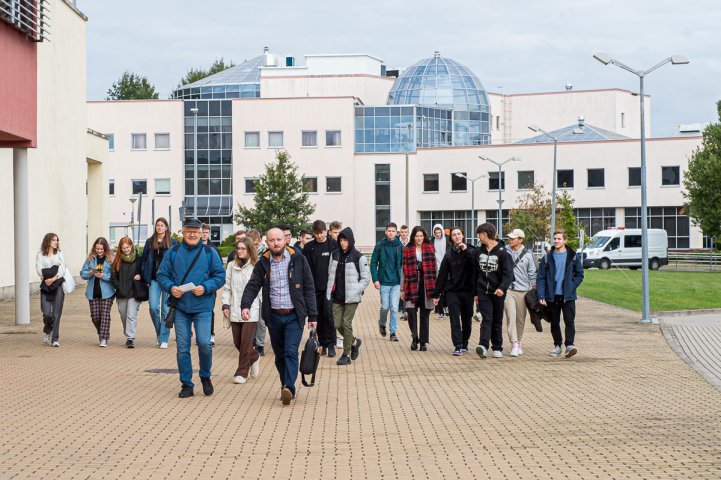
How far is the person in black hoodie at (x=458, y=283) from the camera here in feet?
55.5

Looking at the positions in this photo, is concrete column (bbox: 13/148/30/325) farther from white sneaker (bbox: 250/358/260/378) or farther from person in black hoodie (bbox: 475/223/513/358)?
person in black hoodie (bbox: 475/223/513/358)

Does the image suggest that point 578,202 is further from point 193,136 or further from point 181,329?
point 181,329

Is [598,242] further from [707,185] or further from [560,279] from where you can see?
[560,279]

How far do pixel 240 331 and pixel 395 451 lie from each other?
4.99 m

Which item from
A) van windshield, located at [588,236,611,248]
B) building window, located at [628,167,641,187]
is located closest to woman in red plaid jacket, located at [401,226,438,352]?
van windshield, located at [588,236,611,248]

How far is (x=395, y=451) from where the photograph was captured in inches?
360

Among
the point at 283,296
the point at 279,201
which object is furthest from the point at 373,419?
the point at 279,201

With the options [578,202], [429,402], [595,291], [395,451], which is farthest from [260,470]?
[578,202]

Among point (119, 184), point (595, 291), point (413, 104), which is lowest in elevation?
point (595, 291)

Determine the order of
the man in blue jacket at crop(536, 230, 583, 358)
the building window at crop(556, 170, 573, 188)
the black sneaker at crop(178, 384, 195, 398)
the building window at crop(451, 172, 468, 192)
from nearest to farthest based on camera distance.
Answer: the black sneaker at crop(178, 384, 195, 398) < the man in blue jacket at crop(536, 230, 583, 358) < the building window at crop(556, 170, 573, 188) < the building window at crop(451, 172, 468, 192)

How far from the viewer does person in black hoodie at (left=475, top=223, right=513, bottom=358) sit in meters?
16.3

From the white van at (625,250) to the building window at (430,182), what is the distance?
24.2m

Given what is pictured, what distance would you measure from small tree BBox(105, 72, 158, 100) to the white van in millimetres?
67521

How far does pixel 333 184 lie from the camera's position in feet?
291
